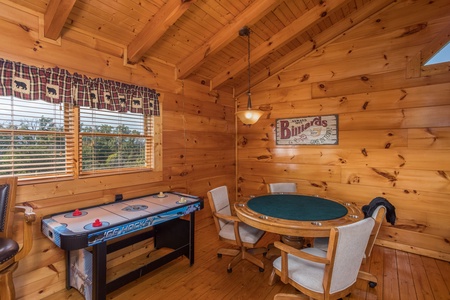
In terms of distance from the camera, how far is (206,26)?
2.90 m

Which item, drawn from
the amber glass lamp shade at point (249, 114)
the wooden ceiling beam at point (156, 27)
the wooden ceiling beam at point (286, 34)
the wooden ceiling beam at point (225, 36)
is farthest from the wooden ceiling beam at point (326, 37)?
the wooden ceiling beam at point (156, 27)

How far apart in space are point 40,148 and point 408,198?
174 inches

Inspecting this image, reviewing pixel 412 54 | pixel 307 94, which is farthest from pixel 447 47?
pixel 307 94

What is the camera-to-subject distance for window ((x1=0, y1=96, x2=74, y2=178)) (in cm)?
202

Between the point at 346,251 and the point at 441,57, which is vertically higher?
the point at 441,57

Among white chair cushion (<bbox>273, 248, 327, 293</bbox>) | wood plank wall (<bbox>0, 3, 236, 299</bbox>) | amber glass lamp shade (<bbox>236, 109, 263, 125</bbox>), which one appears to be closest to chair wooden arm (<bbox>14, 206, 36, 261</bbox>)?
wood plank wall (<bbox>0, 3, 236, 299</bbox>)

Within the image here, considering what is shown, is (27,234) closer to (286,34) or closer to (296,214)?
(296,214)

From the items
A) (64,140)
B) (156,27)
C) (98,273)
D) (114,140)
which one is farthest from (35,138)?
(156,27)

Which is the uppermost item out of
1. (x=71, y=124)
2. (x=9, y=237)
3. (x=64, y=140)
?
(x=71, y=124)

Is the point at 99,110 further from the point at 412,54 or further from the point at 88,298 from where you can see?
the point at 412,54

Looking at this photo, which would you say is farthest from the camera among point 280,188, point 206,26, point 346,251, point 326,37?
point 326,37

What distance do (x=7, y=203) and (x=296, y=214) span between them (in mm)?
2482

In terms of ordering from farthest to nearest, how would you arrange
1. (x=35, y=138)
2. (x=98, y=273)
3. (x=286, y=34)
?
(x=286, y=34)
(x=35, y=138)
(x=98, y=273)

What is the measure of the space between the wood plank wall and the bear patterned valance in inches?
4.2
